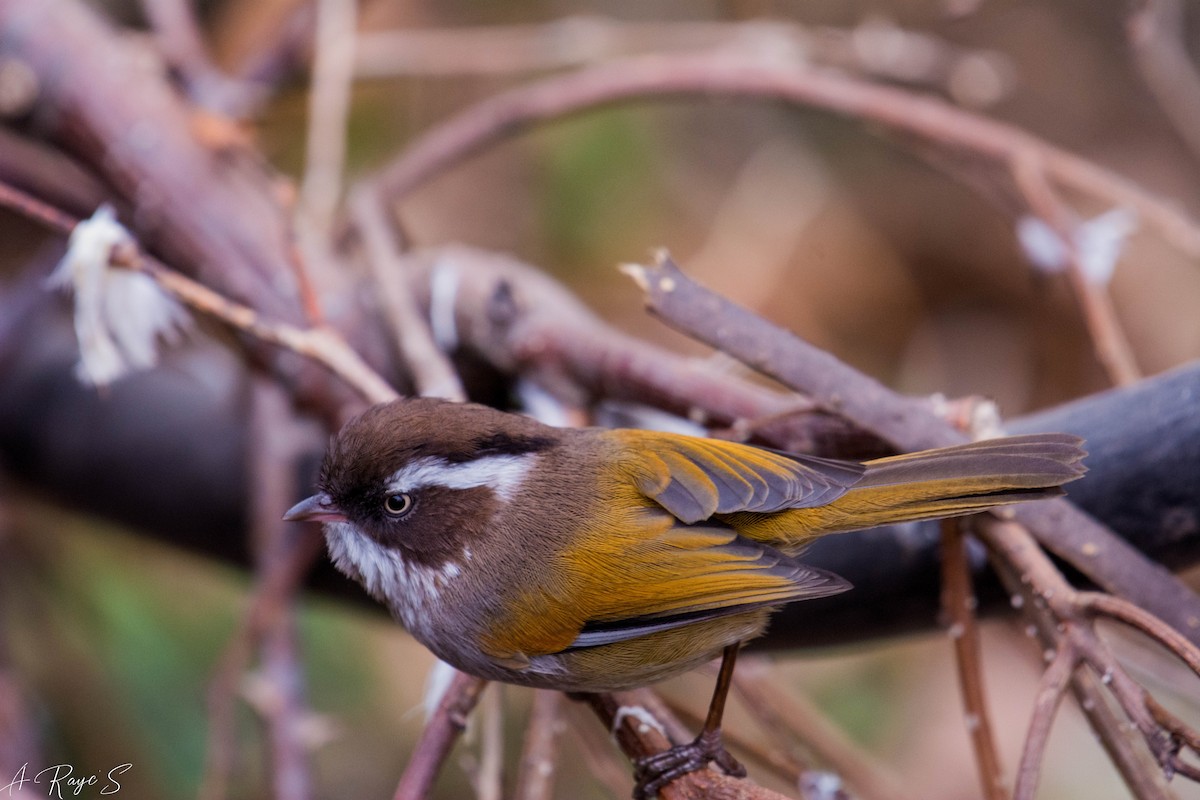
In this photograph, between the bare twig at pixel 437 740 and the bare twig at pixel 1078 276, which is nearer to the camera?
the bare twig at pixel 437 740

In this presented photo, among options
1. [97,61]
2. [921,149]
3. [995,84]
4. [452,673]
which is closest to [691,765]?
[452,673]

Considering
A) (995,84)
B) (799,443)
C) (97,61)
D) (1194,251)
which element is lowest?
(799,443)

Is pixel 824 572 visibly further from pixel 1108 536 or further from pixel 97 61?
pixel 97 61

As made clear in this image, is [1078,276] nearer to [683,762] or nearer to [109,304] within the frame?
[683,762]

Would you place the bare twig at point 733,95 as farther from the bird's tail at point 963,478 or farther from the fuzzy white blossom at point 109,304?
the bird's tail at point 963,478

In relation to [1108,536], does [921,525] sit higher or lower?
higher

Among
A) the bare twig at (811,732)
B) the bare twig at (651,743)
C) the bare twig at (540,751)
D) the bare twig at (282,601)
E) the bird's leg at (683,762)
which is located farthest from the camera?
the bare twig at (811,732)

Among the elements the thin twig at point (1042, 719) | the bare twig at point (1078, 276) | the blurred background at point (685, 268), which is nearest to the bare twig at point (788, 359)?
the thin twig at point (1042, 719)
